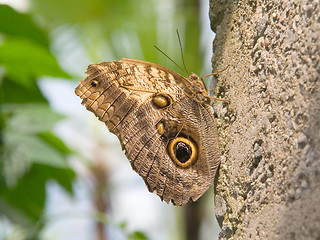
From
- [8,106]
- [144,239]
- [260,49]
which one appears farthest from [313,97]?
[8,106]

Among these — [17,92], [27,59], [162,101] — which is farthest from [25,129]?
[162,101]

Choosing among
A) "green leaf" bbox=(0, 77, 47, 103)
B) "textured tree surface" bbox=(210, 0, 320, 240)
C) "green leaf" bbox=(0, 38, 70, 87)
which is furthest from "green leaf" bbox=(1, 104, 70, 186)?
"textured tree surface" bbox=(210, 0, 320, 240)

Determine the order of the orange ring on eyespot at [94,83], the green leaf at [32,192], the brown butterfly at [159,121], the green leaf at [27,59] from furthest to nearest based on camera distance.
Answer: the green leaf at [32,192]
the green leaf at [27,59]
the orange ring on eyespot at [94,83]
the brown butterfly at [159,121]

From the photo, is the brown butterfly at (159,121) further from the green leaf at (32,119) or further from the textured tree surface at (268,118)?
the green leaf at (32,119)

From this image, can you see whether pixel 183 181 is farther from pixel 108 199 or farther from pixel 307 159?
pixel 108 199

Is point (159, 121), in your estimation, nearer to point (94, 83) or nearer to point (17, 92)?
point (94, 83)

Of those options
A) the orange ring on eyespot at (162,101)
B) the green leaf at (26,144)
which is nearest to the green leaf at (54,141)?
the green leaf at (26,144)

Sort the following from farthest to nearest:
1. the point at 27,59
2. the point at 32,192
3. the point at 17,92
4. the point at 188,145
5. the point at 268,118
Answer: the point at 17,92, the point at 32,192, the point at 27,59, the point at 188,145, the point at 268,118
